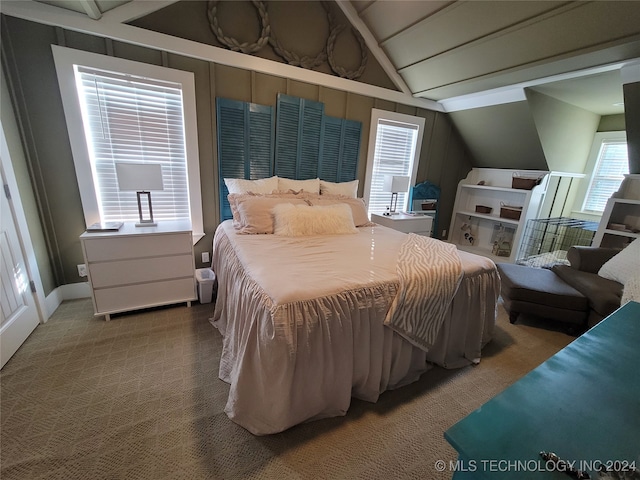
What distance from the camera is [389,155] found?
3.86 metres

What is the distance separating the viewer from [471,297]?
185 cm

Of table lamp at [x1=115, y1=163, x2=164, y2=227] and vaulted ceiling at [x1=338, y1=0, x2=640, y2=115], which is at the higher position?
vaulted ceiling at [x1=338, y1=0, x2=640, y2=115]

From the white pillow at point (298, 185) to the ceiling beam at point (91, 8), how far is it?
1.88m

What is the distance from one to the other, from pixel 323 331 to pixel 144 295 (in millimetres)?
1812

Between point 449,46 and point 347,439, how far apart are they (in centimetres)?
361

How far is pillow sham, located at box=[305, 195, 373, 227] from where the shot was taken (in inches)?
108

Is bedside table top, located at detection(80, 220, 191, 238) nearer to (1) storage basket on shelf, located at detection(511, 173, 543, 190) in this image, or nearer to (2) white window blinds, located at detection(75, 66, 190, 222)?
(2) white window blinds, located at detection(75, 66, 190, 222)

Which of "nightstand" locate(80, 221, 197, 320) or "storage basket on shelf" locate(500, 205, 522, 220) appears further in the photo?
"storage basket on shelf" locate(500, 205, 522, 220)

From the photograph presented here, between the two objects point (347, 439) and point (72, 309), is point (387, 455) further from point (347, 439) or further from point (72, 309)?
point (72, 309)

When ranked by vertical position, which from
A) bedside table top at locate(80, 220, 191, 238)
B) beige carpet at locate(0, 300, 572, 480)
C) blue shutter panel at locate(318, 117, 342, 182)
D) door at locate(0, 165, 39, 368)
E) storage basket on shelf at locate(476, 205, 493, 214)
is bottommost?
beige carpet at locate(0, 300, 572, 480)

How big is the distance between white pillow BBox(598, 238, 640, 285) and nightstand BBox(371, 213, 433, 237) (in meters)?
1.79

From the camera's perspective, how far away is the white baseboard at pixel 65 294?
226 centimetres

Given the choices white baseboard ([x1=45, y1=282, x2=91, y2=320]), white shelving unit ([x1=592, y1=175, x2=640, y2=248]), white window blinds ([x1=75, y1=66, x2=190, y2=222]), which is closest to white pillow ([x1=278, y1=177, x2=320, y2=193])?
white window blinds ([x1=75, y1=66, x2=190, y2=222])

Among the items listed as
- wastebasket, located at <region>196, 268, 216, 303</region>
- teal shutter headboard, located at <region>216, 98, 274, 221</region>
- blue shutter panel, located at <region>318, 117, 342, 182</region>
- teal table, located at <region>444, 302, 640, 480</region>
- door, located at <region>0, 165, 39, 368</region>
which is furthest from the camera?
blue shutter panel, located at <region>318, 117, 342, 182</region>
